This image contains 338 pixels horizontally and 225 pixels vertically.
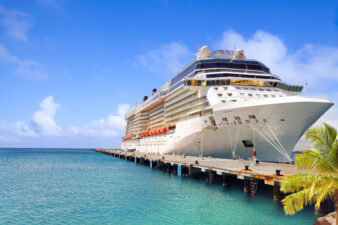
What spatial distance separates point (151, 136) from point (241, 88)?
3089 cm

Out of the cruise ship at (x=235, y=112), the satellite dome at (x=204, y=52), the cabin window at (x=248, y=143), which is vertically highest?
the satellite dome at (x=204, y=52)

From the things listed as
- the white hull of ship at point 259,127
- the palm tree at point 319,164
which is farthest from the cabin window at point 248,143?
the palm tree at point 319,164

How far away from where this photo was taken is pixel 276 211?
15.3 meters

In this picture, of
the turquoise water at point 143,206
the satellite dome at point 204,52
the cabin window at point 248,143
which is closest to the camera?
the turquoise water at point 143,206

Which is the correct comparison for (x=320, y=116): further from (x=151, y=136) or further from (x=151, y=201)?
(x=151, y=136)

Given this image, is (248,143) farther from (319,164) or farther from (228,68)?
(319,164)

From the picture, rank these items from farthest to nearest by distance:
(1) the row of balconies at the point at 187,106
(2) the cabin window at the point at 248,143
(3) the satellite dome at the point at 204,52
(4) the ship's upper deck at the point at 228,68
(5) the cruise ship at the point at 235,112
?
1. (3) the satellite dome at the point at 204,52
2. (4) the ship's upper deck at the point at 228,68
3. (1) the row of balconies at the point at 187,106
4. (2) the cabin window at the point at 248,143
5. (5) the cruise ship at the point at 235,112

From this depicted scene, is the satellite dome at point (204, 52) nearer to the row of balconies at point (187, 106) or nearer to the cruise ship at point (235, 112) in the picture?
the cruise ship at point (235, 112)

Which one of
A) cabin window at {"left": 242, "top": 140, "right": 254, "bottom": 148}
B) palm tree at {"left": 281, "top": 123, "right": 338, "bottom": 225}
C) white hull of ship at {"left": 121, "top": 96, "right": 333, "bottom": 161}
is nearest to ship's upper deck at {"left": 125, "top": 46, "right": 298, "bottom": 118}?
white hull of ship at {"left": 121, "top": 96, "right": 333, "bottom": 161}

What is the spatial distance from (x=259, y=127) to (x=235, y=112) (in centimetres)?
282

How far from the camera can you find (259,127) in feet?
87.0

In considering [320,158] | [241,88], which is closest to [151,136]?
[241,88]

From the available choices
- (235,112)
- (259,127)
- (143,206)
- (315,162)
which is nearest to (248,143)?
(259,127)

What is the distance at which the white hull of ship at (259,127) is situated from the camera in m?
24.1
